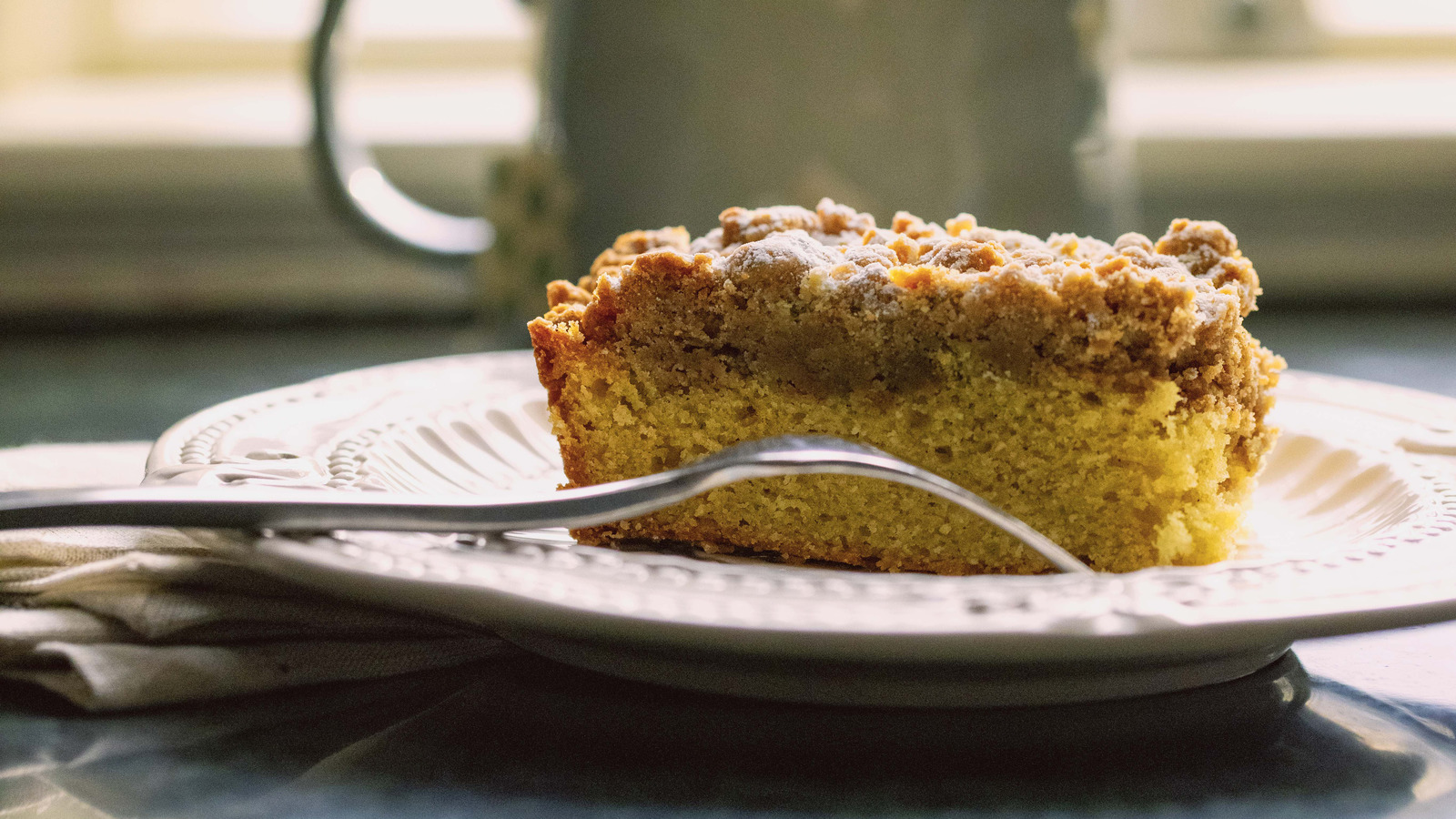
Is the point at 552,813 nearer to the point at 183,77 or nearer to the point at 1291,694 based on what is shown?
the point at 1291,694

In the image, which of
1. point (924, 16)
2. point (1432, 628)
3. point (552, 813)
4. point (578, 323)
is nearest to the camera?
point (552, 813)

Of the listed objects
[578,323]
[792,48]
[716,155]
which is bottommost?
[578,323]

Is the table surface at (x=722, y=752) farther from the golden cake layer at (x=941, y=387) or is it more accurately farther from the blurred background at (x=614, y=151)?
the blurred background at (x=614, y=151)

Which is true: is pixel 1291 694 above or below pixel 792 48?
below

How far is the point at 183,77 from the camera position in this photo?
319 cm

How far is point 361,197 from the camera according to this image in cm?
159

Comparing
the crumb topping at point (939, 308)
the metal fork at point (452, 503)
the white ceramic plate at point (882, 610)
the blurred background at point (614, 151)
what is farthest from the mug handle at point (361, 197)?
the metal fork at point (452, 503)

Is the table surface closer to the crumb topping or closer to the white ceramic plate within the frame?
the white ceramic plate

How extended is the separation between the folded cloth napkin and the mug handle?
903 millimetres

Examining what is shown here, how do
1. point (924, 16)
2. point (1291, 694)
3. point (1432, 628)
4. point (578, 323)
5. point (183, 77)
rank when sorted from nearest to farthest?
point (1291, 694) < point (1432, 628) < point (578, 323) < point (924, 16) < point (183, 77)

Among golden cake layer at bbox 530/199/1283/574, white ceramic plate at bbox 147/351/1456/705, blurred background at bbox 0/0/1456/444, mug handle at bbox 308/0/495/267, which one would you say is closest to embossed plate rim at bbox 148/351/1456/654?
white ceramic plate at bbox 147/351/1456/705

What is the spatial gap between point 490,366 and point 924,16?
603 mm

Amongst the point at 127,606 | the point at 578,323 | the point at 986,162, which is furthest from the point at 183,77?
the point at 127,606

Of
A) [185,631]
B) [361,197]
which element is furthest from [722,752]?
[361,197]
